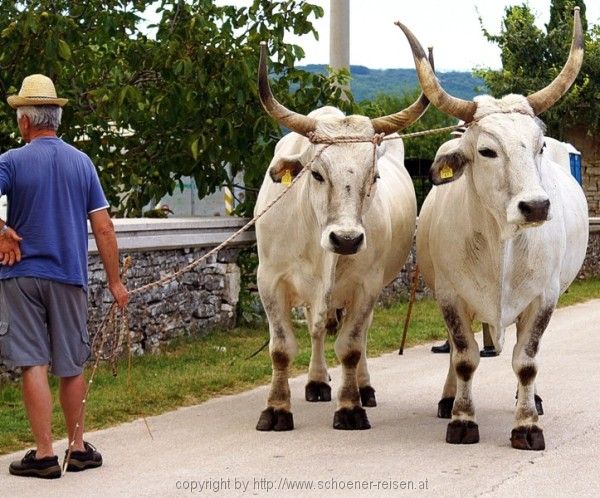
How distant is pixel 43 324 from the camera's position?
7.21 meters

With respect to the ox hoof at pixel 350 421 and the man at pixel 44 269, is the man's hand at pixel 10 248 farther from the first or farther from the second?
the ox hoof at pixel 350 421

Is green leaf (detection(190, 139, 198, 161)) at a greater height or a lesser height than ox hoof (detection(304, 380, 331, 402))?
greater

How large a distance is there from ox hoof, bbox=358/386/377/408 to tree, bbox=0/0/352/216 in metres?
4.20

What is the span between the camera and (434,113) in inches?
1246

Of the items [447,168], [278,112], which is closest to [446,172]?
[447,168]

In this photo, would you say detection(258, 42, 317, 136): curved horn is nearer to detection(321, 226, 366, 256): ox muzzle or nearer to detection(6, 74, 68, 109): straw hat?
detection(321, 226, 366, 256): ox muzzle

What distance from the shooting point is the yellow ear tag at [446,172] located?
8.21m

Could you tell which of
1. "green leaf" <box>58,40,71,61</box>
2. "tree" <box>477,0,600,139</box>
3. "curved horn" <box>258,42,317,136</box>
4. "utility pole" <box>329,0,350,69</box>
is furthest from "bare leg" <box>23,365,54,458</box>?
"tree" <box>477,0,600,139</box>

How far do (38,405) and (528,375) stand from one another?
9.61 feet

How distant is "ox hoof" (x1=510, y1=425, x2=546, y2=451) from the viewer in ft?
26.1

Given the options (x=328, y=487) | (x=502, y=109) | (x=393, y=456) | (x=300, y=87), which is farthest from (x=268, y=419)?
(x=300, y=87)

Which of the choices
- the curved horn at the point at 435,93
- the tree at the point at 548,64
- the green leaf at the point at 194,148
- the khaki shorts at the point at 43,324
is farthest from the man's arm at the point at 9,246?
the tree at the point at 548,64

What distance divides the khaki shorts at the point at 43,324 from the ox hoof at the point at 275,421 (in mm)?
1681

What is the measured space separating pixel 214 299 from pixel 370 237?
4502 millimetres
